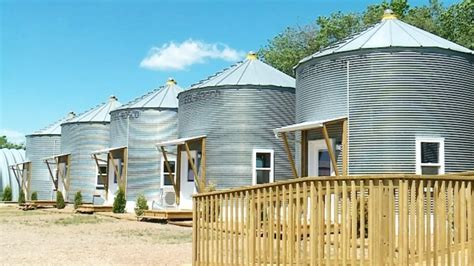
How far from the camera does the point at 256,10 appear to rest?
2420cm

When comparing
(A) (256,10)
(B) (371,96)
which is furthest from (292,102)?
(B) (371,96)

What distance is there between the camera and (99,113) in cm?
3350

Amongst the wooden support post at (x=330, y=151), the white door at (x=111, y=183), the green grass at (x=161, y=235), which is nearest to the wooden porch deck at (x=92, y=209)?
the white door at (x=111, y=183)

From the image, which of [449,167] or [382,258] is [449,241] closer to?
[382,258]

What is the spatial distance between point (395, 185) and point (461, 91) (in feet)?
32.0

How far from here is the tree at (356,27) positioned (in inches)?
1277

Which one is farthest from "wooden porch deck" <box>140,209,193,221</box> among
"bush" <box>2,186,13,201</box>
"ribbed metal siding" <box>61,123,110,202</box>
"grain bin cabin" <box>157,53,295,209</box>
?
"bush" <box>2,186,13,201</box>

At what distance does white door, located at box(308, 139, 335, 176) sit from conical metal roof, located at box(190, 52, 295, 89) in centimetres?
496

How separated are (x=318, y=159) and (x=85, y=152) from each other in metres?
19.0

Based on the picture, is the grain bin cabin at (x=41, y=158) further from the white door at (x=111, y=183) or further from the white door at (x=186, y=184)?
the white door at (x=186, y=184)

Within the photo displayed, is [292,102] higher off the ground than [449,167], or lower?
higher

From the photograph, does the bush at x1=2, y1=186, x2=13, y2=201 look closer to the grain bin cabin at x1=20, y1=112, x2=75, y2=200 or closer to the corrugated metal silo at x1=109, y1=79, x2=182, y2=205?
the grain bin cabin at x1=20, y1=112, x2=75, y2=200

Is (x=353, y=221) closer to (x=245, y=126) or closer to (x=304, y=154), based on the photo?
(x=304, y=154)

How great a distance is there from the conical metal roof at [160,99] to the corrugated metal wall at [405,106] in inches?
501
